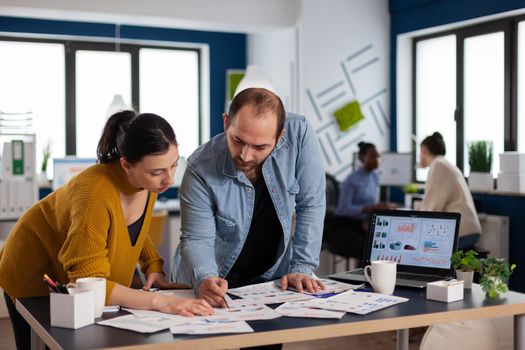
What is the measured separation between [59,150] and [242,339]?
20.7ft

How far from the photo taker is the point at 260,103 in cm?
218

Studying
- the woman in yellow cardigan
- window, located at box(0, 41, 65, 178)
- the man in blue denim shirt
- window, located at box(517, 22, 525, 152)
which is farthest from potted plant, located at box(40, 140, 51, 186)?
the woman in yellow cardigan

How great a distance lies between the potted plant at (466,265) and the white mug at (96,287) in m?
1.14

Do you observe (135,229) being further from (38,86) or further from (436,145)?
(38,86)

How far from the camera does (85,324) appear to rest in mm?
1858

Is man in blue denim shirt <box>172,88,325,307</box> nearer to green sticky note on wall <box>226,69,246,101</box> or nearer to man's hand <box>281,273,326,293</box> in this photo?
man's hand <box>281,273,326,293</box>

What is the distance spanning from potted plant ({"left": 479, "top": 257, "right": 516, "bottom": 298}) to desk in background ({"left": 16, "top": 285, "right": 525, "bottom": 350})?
0.03 m

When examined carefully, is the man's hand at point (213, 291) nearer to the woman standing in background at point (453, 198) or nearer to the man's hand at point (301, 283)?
the man's hand at point (301, 283)

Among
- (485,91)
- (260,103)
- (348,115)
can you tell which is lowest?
(260,103)

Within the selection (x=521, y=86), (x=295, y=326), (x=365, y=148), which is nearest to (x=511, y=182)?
(x=521, y=86)

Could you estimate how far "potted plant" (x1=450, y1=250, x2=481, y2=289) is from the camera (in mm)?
2359

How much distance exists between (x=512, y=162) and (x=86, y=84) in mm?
4409

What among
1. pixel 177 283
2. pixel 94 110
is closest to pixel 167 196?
pixel 94 110

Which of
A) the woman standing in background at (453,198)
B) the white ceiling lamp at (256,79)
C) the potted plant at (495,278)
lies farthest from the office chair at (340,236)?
the potted plant at (495,278)
